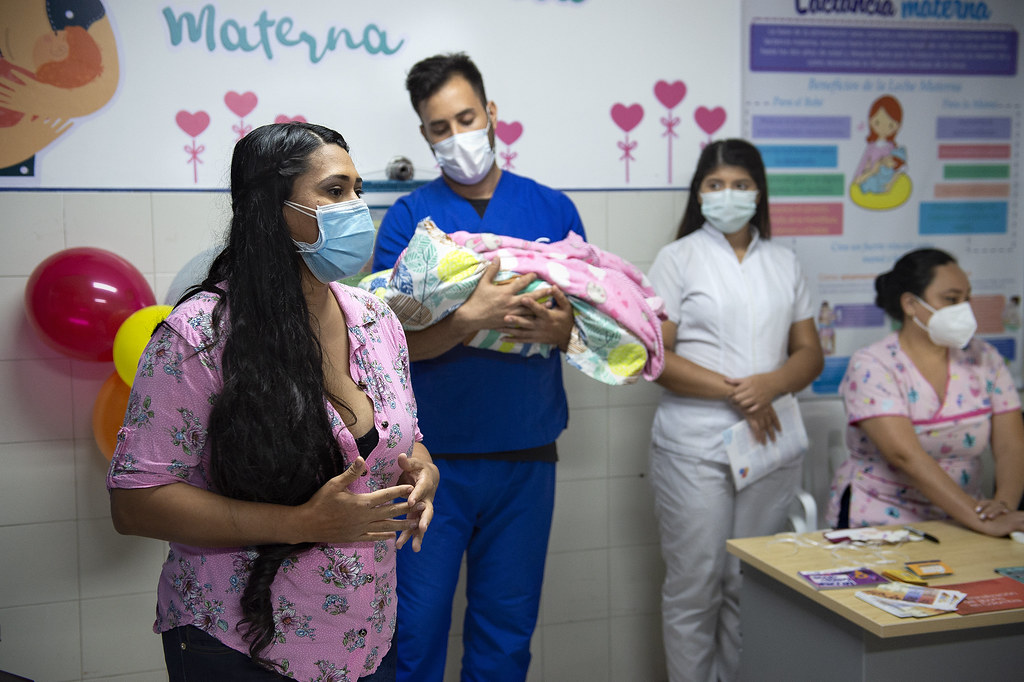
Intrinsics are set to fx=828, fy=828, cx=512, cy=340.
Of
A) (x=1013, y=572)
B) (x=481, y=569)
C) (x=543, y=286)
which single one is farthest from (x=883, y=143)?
(x=481, y=569)

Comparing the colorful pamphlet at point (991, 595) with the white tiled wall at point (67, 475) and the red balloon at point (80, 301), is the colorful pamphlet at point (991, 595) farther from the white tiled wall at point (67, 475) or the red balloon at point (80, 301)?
the red balloon at point (80, 301)

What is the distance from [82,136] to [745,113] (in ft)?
7.53

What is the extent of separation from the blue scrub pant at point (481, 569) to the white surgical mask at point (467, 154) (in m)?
0.78

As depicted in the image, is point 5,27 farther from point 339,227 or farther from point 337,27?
point 339,227

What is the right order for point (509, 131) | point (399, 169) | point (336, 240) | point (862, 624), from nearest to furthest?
point (336, 240) < point (862, 624) < point (399, 169) < point (509, 131)

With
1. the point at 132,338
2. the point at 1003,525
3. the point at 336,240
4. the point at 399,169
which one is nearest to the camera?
the point at 336,240

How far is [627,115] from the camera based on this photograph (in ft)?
9.80

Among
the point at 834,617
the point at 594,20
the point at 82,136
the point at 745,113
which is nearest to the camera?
the point at 834,617

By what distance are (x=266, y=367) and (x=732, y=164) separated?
192 cm

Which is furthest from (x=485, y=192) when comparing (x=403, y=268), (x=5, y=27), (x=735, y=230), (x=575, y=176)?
(x=5, y=27)

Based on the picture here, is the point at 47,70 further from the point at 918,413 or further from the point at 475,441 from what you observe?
the point at 918,413

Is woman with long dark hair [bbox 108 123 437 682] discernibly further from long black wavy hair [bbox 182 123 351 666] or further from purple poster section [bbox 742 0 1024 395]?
purple poster section [bbox 742 0 1024 395]

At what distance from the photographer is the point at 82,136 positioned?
98.5 inches

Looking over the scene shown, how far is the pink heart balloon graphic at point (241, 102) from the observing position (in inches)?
103
